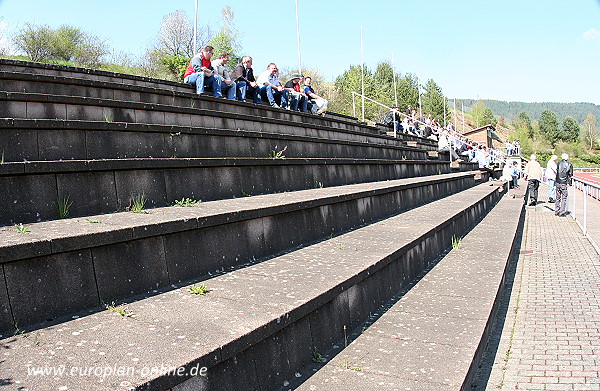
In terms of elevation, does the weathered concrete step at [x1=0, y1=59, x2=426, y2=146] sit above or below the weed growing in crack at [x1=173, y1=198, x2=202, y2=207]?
above

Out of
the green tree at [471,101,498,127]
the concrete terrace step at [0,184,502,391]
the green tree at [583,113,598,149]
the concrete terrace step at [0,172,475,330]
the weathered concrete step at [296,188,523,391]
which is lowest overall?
the weathered concrete step at [296,188,523,391]

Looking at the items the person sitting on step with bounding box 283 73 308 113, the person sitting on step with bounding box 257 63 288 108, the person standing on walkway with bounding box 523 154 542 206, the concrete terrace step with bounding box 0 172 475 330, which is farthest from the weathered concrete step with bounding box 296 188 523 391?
the person standing on walkway with bounding box 523 154 542 206

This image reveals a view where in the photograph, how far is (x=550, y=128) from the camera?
465 feet

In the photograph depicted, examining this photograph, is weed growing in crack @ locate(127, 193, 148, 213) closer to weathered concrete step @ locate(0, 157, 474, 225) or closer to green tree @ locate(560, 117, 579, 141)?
weathered concrete step @ locate(0, 157, 474, 225)

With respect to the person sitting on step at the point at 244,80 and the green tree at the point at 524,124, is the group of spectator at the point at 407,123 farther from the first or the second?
the green tree at the point at 524,124

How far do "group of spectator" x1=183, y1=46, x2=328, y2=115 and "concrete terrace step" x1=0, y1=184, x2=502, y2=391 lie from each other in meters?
6.30

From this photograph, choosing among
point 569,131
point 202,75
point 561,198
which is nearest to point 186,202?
point 202,75

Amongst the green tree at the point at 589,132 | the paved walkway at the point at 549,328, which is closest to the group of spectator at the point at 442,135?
the paved walkway at the point at 549,328

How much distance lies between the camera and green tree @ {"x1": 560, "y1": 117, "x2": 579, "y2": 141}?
140 m

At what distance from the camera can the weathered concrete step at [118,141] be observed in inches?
160

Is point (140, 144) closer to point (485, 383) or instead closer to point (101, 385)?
point (101, 385)

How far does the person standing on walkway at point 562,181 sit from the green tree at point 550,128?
137916 mm

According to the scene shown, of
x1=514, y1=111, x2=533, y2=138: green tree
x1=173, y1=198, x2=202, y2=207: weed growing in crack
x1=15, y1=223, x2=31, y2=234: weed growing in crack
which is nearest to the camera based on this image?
x1=15, y1=223, x2=31, y2=234: weed growing in crack

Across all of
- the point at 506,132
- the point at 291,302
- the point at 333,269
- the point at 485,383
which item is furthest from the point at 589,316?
the point at 506,132
